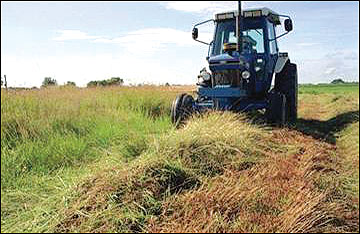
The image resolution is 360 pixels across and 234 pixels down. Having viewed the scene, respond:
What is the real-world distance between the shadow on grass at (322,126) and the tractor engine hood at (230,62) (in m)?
0.94

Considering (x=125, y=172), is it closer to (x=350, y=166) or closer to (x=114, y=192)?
(x=114, y=192)

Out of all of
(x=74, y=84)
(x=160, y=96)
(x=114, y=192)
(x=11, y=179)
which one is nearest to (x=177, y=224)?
(x=114, y=192)

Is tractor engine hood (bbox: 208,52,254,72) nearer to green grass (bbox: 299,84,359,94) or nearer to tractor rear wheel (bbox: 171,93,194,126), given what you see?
tractor rear wheel (bbox: 171,93,194,126)

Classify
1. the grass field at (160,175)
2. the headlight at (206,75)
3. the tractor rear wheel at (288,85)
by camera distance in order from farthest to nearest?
1. the tractor rear wheel at (288,85)
2. the headlight at (206,75)
3. the grass field at (160,175)

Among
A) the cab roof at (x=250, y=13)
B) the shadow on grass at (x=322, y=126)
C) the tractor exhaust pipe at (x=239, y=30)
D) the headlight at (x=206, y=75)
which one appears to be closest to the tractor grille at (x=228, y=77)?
the headlight at (x=206, y=75)

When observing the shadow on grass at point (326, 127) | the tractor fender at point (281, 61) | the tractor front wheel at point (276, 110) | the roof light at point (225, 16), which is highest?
the roof light at point (225, 16)

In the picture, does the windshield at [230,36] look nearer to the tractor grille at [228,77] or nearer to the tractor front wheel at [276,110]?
the tractor grille at [228,77]

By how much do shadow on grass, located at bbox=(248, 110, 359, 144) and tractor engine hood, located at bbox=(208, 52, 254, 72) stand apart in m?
0.94

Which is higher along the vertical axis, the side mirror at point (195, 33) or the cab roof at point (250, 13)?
the cab roof at point (250, 13)

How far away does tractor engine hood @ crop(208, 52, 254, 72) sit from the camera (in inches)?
329

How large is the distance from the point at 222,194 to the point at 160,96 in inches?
254

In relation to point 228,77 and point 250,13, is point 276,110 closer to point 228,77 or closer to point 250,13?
point 228,77

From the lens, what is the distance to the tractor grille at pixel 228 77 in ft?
27.7

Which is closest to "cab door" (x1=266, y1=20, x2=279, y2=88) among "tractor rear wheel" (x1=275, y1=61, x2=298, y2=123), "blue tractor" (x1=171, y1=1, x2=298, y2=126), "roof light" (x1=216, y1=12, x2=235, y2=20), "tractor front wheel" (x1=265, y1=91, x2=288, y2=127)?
"blue tractor" (x1=171, y1=1, x2=298, y2=126)
